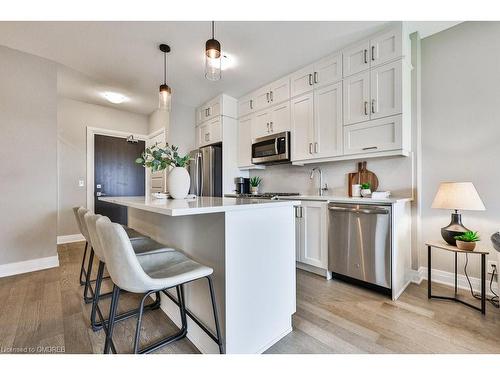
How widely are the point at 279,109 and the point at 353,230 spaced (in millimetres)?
1890

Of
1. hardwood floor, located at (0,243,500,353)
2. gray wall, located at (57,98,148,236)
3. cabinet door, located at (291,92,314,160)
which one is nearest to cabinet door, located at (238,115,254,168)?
cabinet door, located at (291,92,314,160)

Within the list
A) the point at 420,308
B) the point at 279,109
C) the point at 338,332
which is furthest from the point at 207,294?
the point at 279,109

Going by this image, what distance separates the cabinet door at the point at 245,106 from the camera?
3.59 metres

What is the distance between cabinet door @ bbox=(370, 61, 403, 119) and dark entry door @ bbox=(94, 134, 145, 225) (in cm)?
427

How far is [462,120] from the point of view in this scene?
84.9 inches

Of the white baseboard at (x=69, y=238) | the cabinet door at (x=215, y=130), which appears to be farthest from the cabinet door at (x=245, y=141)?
the white baseboard at (x=69, y=238)

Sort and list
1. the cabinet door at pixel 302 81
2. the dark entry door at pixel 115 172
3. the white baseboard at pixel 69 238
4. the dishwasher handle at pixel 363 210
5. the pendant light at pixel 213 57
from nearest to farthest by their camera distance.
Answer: the pendant light at pixel 213 57
the dishwasher handle at pixel 363 210
the cabinet door at pixel 302 81
the white baseboard at pixel 69 238
the dark entry door at pixel 115 172

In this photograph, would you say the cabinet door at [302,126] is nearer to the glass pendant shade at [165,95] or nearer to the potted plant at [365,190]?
the potted plant at [365,190]

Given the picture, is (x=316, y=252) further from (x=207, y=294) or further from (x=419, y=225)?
(x=207, y=294)

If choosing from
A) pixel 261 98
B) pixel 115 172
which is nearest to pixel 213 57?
pixel 261 98

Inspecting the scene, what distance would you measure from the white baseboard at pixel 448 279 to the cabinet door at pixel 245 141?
8.15ft

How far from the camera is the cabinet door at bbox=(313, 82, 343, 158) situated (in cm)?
254

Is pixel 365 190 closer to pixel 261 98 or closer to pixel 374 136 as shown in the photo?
pixel 374 136
